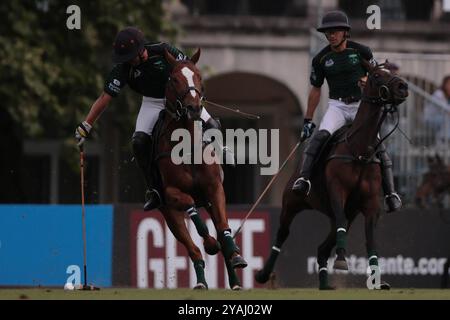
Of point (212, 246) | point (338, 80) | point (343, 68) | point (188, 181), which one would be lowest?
point (212, 246)

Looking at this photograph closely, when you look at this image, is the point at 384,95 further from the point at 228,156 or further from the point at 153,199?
the point at 153,199

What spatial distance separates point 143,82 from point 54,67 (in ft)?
35.1

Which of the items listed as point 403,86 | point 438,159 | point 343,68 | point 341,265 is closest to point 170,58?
point 343,68

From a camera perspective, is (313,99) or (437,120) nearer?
(313,99)

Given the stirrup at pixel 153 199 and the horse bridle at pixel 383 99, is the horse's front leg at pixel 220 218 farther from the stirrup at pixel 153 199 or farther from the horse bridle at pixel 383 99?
the horse bridle at pixel 383 99

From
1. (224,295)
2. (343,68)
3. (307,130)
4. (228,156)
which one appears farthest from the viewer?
(307,130)

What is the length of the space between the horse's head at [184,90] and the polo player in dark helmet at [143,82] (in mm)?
345

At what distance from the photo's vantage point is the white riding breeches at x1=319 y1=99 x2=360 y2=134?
1820cm

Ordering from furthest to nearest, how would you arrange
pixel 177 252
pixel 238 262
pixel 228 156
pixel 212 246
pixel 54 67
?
pixel 54 67, pixel 177 252, pixel 228 156, pixel 212 246, pixel 238 262

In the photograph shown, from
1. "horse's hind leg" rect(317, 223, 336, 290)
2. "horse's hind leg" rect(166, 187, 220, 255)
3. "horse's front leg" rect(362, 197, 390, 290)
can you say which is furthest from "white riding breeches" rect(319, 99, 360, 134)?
"horse's hind leg" rect(166, 187, 220, 255)

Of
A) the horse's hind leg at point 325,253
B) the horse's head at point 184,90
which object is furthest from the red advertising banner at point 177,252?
the horse's head at point 184,90

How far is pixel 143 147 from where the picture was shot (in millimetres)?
17516

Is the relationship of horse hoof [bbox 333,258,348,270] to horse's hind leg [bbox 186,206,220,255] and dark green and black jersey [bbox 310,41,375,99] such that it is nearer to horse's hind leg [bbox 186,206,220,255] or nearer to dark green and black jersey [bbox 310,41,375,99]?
horse's hind leg [bbox 186,206,220,255]

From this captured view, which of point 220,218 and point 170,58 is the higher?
point 170,58
